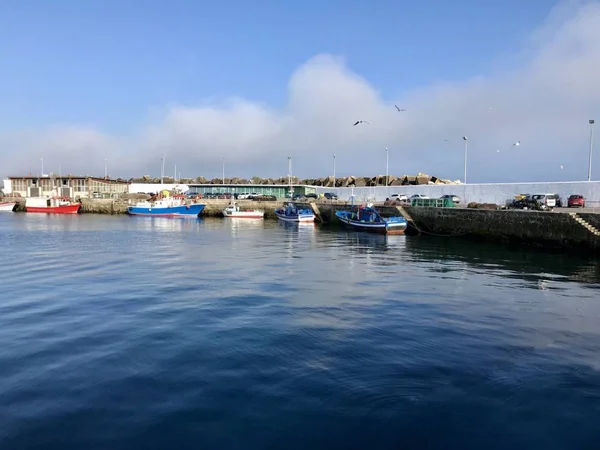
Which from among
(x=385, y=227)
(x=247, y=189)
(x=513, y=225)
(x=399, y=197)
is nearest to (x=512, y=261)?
(x=513, y=225)

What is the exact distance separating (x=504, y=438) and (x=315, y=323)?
6.37 metres

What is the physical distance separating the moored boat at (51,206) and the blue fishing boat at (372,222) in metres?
51.3

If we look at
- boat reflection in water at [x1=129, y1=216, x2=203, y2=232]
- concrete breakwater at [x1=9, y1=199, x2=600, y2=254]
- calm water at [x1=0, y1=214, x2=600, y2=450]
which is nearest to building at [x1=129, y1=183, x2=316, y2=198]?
boat reflection in water at [x1=129, y1=216, x2=203, y2=232]

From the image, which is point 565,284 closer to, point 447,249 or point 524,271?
point 524,271

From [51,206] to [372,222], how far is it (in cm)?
6248

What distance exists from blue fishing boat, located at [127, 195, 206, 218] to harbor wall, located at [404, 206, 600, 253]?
39.2 m

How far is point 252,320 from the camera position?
12938mm

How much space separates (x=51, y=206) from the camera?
82.8 m

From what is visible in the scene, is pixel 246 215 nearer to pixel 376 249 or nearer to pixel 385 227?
pixel 385 227

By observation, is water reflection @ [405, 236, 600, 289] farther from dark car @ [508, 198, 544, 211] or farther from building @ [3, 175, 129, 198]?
building @ [3, 175, 129, 198]

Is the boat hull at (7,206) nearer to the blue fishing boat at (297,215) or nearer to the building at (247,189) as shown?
the building at (247,189)


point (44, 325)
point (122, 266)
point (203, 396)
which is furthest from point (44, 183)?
point (203, 396)

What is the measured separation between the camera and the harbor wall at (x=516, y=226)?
99.9 feet

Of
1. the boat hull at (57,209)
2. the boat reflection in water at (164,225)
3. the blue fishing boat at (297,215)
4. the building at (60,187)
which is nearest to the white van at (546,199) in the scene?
the blue fishing boat at (297,215)
